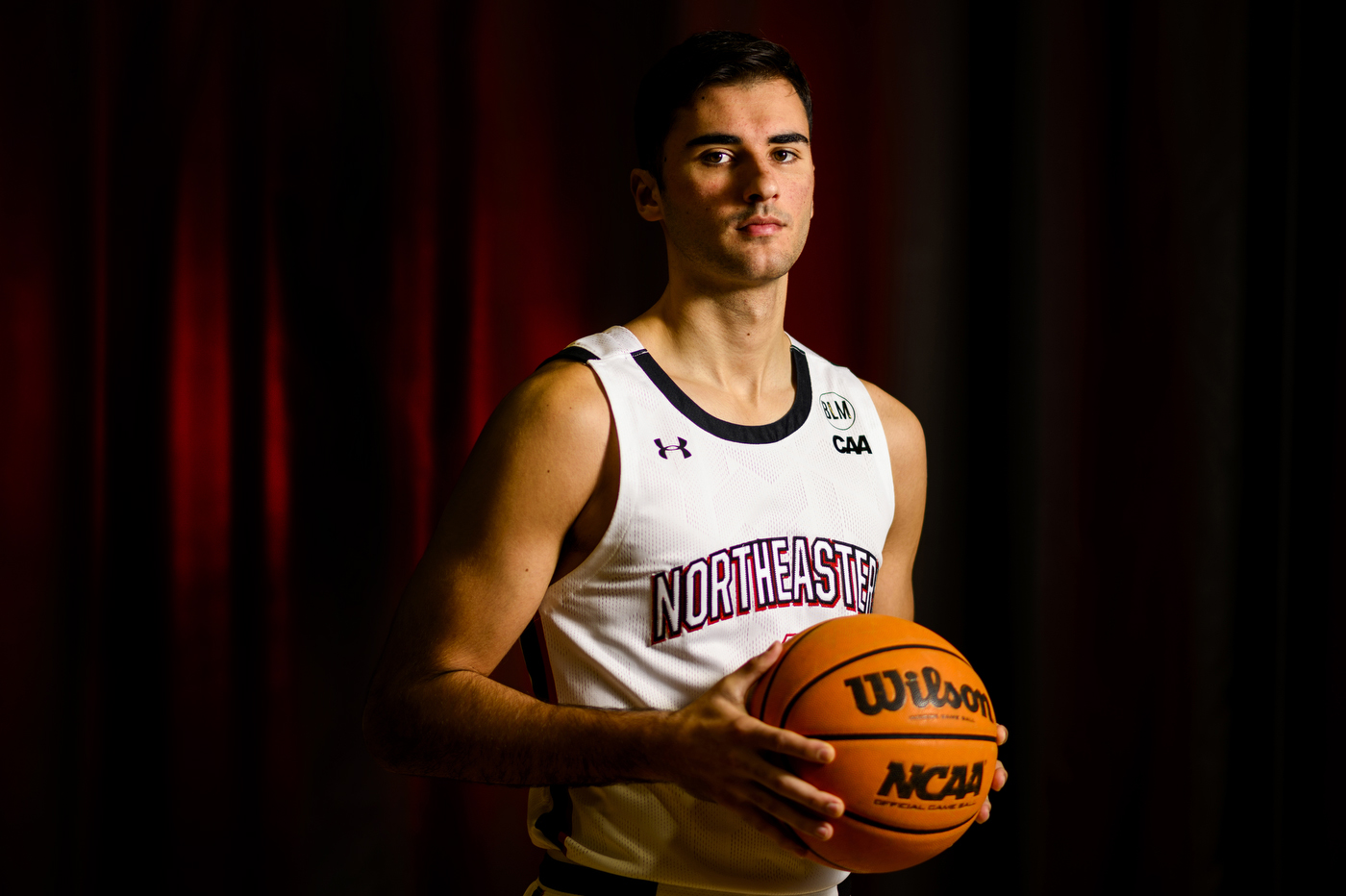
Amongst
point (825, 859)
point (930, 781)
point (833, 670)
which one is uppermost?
point (833, 670)

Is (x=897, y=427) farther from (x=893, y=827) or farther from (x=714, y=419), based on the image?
(x=893, y=827)

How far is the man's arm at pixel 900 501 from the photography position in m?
1.58

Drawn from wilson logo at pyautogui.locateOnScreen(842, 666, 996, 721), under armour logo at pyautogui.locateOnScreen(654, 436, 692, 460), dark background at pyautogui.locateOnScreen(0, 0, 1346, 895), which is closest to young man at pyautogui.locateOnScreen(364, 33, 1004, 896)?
under armour logo at pyautogui.locateOnScreen(654, 436, 692, 460)

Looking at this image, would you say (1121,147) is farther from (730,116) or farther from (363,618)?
(363,618)

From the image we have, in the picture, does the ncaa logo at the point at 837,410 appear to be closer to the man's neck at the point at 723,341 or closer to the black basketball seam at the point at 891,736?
the man's neck at the point at 723,341

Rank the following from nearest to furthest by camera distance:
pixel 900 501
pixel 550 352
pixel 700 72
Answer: pixel 700 72
pixel 900 501
pixel 550 352

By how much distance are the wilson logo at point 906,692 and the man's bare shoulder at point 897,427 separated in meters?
0.55

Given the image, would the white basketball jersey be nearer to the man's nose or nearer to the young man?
the young man

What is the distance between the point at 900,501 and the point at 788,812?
69cm

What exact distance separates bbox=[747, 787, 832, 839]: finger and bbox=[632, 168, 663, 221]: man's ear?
2.82 feet

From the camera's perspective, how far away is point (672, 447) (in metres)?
1.32

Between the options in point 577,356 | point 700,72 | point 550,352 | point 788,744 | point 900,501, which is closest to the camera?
point 788,744

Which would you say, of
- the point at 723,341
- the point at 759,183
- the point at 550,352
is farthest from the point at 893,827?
the point at 550,352

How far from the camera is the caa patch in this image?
147cm
